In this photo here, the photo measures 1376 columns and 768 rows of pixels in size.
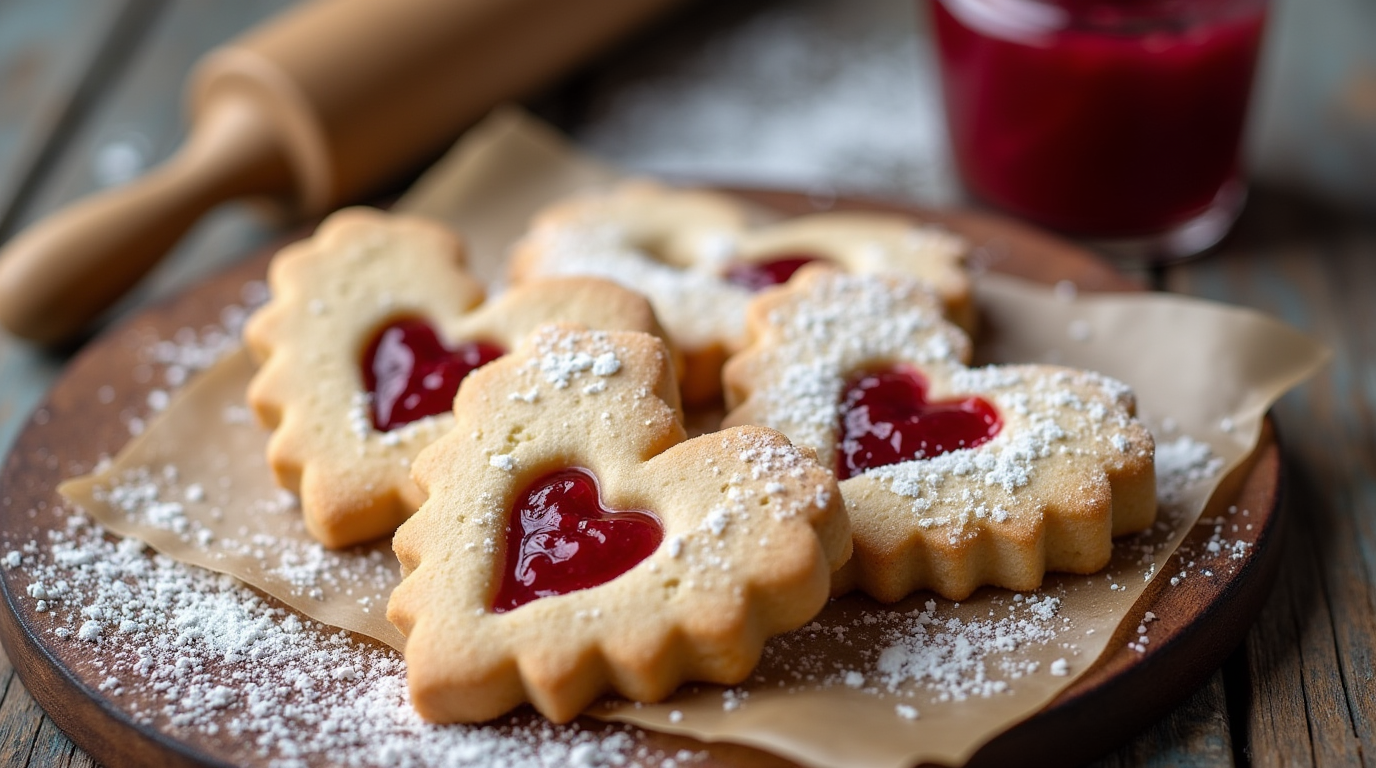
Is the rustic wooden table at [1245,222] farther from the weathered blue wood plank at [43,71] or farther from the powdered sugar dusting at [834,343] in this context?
the powdered sugar dusting at [834,343]

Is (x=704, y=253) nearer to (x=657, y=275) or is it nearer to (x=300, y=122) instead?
(x=657, y=275)

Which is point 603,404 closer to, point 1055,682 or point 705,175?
point 1055,682

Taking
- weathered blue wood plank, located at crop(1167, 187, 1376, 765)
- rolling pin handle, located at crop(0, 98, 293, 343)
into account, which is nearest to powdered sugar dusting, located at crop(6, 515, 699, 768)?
rolling pin handle, located at crop(0, 98, 293, 343)

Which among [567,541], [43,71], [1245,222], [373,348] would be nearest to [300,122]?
[373,348]

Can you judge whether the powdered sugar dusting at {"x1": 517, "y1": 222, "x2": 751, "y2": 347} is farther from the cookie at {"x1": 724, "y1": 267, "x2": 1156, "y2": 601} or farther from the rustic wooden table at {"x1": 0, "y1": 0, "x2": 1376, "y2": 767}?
the rustic wooden table at {"x1": 0, "y1": 0, "x2": 1376, "y2": 767}

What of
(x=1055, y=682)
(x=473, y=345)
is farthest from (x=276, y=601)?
(x=1055, y=682)

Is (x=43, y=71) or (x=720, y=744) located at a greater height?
(x=43, y=71)
